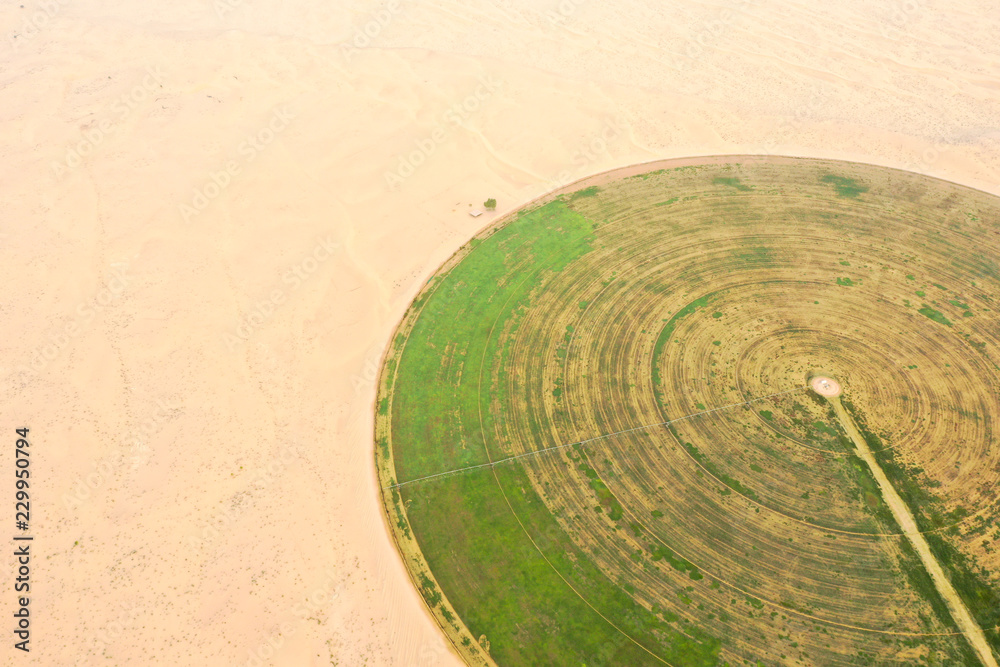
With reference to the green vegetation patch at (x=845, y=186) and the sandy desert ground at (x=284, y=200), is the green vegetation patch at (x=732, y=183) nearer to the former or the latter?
the sandy desert ground at (x=284, y=200)

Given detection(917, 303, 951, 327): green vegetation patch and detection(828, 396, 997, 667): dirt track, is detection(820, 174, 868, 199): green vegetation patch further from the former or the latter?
detection(828, 396, 997, 667): dirt track

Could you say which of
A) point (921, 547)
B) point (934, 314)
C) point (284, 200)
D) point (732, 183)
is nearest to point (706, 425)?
point (921, 547)

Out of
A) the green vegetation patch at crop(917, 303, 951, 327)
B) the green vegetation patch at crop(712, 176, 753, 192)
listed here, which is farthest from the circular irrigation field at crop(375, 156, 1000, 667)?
the green vegetation patch at crop(917, 303, 951, 327)

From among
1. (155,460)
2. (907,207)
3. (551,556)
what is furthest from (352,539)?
(907,207)

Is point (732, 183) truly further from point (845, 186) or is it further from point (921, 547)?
point (921, 547)

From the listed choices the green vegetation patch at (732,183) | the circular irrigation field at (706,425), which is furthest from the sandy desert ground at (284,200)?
the green vegetation patch at (732,183)

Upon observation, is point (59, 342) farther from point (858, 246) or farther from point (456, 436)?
point (858, 246)
